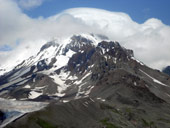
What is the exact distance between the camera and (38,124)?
625 ft

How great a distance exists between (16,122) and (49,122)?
1045 inches

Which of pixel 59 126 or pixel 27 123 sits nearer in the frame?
pixel 27 123

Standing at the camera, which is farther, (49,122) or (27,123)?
(49,122)

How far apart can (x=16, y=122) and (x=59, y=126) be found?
31.2 m

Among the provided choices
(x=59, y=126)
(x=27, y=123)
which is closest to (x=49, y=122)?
(x=59, y=126)

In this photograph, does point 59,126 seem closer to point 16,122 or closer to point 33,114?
point 33,114

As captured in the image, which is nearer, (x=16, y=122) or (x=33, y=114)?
(x=16, y=122)

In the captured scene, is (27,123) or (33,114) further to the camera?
(33,114)

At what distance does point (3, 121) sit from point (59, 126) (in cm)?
3525

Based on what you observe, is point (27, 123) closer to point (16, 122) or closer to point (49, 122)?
point (16, 122)

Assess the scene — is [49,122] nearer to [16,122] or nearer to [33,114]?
[33,114]

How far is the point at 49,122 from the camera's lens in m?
200

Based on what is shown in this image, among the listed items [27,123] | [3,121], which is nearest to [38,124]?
[27,123]

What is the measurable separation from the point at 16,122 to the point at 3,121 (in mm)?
16061
